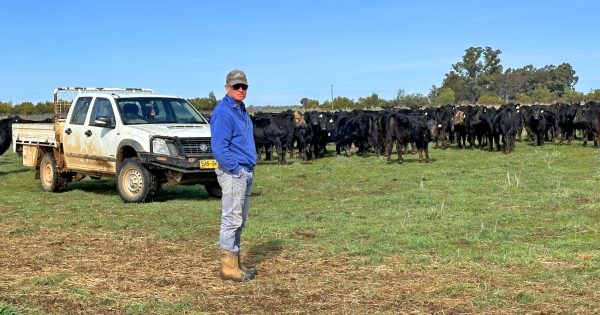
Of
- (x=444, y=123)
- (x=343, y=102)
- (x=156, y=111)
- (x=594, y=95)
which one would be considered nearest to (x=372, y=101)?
(x=343, y=102)

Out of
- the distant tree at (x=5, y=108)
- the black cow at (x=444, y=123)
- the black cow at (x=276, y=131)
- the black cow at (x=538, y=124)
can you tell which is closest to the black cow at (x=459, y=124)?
the black cow at (x=444, y=123)

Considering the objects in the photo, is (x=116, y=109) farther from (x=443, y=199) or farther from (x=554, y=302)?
(x=554, y=302)

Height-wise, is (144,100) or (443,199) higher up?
(144,100)

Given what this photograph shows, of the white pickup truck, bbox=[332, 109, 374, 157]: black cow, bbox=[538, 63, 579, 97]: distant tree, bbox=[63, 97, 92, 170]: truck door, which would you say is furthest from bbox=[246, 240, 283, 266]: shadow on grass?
bbox=[538, 63, 579, 97]: distant tree

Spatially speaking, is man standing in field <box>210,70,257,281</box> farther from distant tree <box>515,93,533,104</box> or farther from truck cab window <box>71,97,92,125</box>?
distant tree <box>515,93,533,104</box>

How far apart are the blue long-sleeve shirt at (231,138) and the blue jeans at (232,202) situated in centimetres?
9

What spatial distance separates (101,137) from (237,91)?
7479mm

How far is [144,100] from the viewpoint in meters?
14.2

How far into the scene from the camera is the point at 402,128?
22781mm

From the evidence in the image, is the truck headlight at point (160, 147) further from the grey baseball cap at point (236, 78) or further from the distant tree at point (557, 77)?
the distant tree at point (557, 77)

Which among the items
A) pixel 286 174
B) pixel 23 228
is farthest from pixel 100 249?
pixel 286 174

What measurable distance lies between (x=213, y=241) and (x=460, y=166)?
498 inches

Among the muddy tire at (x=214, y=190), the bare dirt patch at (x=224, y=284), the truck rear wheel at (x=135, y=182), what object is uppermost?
the truck rear wheel at (x=135, y=182)

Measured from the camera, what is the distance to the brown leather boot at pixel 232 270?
7066mm
